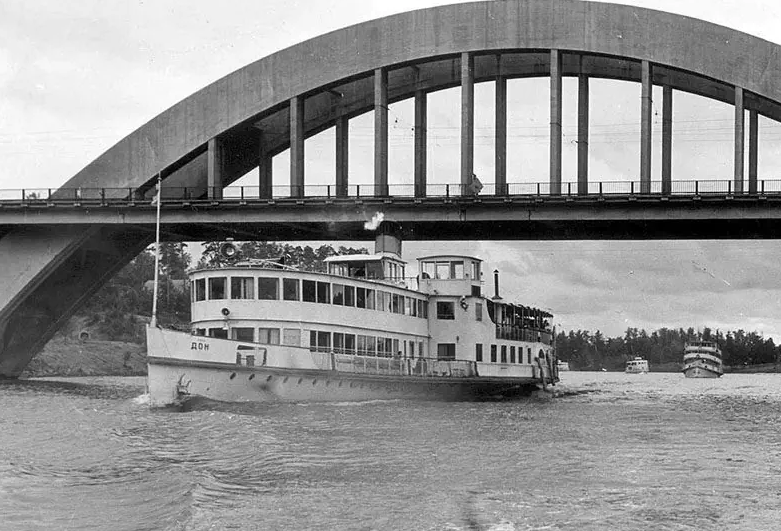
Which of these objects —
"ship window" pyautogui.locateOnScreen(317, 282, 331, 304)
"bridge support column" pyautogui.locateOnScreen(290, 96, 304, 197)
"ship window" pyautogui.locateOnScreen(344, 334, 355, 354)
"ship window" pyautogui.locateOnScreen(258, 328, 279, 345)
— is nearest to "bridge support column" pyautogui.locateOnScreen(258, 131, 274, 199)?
"bridge support column" pyautogui.locateOnScreen(290, 96, 304, 197)

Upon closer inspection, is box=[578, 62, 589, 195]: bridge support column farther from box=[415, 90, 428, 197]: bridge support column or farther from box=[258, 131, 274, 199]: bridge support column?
box=[258, 131, 274, 199]: bridge support column

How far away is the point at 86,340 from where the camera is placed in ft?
299

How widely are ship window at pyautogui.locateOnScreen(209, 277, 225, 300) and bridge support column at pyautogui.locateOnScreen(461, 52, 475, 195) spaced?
68.4ft

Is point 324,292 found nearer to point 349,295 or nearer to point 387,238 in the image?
point 349,295

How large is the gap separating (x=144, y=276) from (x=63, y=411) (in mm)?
87791

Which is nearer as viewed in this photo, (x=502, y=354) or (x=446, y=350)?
(x=446, y=350)

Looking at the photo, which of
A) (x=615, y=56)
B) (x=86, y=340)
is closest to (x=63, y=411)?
(x=615, y=56)

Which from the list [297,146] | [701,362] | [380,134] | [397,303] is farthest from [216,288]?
[701,362]

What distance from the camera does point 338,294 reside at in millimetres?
38750

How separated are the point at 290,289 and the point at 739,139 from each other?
2729cm

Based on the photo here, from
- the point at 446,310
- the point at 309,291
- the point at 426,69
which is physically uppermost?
the point at 426,69

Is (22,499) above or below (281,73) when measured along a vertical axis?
below


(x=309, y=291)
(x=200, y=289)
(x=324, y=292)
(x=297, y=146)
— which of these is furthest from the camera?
(x=297, y=146)

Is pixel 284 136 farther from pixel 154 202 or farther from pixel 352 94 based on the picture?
pixel 154 202
